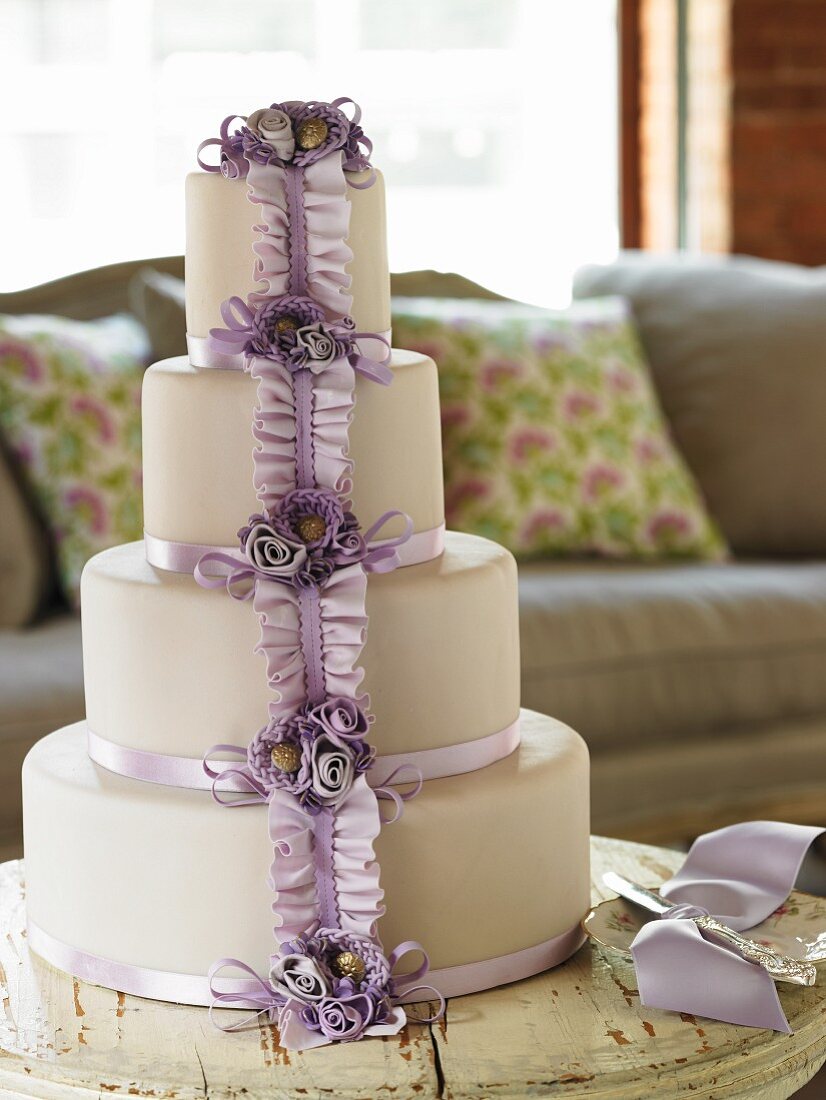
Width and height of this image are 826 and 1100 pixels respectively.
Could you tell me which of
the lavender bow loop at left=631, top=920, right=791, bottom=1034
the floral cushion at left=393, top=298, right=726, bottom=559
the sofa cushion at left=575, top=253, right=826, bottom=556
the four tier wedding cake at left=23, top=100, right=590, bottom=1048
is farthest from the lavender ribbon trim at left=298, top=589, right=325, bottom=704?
the sofa cushion at left=575, top=253, right=826, bottom=556

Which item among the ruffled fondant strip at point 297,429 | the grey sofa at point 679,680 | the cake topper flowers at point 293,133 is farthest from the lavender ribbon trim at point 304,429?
the grey sofa at point 679,680

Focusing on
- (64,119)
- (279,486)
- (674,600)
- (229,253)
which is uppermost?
(64,119)

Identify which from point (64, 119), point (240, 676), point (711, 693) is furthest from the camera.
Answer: point (64, 119)

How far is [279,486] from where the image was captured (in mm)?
954

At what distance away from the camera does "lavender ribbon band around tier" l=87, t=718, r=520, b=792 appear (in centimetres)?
100

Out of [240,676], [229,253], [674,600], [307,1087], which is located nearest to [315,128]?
[229,253]

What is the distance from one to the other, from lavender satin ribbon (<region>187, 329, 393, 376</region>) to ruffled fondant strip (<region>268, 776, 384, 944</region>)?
275mm

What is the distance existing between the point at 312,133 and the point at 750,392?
1.77 m

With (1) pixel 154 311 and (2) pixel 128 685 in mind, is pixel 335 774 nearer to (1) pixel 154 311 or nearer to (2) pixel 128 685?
(2) pixel 128 685

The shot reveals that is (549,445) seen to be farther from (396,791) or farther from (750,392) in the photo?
(396,791)

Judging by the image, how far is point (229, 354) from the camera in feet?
3.31

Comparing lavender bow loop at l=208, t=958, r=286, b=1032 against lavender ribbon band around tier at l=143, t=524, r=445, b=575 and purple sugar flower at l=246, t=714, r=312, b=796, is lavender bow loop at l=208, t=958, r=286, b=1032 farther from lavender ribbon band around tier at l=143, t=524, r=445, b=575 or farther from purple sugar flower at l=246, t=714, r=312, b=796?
lavender ribbon band around tier at l=143, t=524, r=445, b=575

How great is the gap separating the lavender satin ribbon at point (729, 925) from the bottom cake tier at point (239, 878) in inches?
3.6

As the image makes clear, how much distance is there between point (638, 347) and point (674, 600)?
61 centimetres
